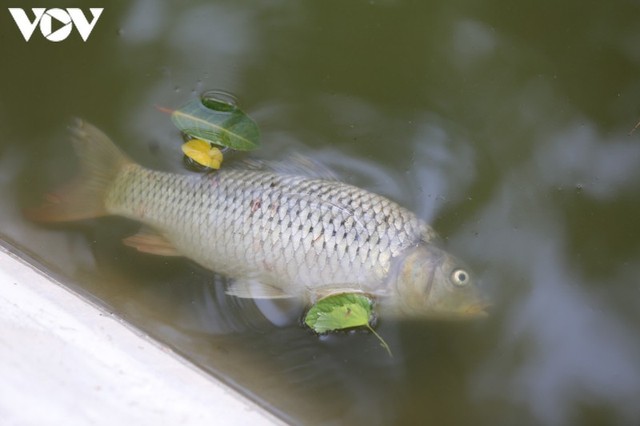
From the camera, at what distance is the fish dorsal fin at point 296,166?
230 centimetres

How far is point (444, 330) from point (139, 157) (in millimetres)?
1262

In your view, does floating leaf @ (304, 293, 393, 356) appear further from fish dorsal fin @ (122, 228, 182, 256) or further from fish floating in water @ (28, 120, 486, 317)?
fish dorsal fin @ (122, 228, 182, 256)

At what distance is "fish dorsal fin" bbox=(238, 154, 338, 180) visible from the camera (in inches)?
90.6

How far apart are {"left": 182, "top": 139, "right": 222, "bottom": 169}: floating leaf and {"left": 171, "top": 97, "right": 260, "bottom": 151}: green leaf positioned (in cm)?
2

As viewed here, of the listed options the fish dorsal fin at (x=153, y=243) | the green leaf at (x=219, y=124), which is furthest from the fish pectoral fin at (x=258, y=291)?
the green leaf at (x=219, y=124)

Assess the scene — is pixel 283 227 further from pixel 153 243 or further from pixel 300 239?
pixel 153 243

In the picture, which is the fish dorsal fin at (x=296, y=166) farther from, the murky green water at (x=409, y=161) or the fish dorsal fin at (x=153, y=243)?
the fish dorsal fin at (x=153, y=243)

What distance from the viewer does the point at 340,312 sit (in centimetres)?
205

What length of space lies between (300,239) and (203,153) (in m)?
0.56

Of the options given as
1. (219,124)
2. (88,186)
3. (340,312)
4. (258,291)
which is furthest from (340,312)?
(88,186)

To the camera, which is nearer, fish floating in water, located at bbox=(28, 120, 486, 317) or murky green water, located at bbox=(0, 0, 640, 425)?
fish floating in water, located at bbox=(28, 120, 486, 317)

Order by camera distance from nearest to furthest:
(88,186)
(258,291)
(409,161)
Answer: (258,291)
(88,186)
(409,161)

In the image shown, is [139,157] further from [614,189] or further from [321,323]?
[614,189]

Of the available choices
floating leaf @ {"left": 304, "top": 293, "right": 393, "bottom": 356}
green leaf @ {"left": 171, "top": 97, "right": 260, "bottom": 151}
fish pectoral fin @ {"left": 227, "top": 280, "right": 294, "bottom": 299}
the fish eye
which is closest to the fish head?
the fish eye
